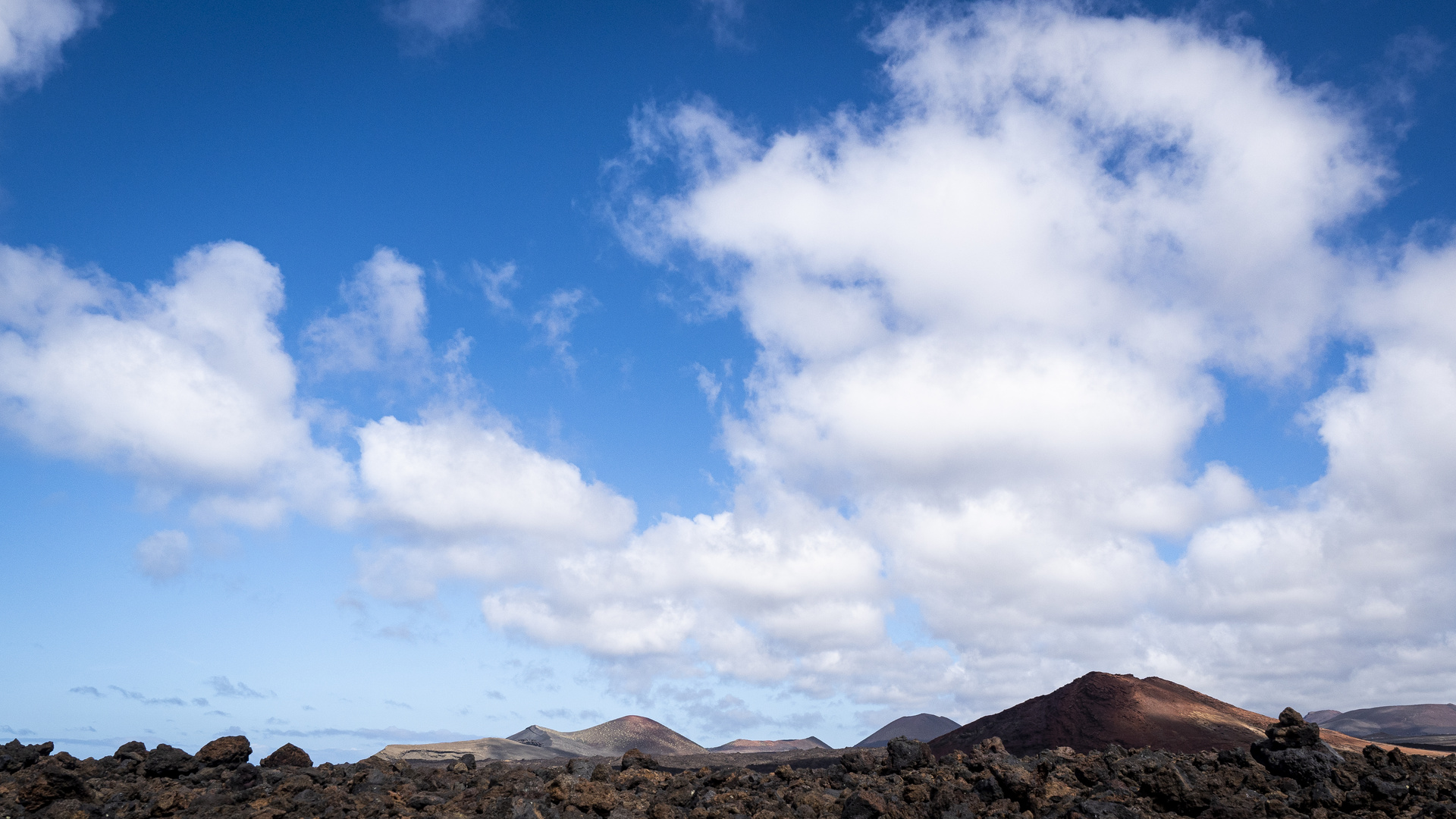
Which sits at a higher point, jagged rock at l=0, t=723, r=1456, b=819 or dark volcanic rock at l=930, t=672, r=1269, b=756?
dark volcanic rock at l=930, t=672, r=1269, b=756

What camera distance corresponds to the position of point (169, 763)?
21.7 m

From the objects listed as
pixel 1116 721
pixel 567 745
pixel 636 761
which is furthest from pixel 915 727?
pixel 636 761

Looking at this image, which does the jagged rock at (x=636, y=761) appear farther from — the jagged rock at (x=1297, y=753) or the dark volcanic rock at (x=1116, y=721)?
the dark volcanic rock at (x=1116, y=721)


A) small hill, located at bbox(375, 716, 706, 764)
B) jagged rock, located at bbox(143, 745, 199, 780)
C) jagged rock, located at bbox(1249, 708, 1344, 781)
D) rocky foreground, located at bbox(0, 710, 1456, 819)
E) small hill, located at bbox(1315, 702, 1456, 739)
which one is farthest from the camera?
small hill, located at bbox(1315, 702, 1456, 739)

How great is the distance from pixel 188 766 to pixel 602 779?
1133 cm

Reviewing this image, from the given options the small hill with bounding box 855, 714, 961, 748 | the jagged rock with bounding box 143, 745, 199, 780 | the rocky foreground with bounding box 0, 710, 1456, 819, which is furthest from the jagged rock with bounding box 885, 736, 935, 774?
the small hill with bounding box 855, 714, 961, 748

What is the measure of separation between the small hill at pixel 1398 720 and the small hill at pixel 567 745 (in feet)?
376

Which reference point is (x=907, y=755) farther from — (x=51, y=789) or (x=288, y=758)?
(x=51, y=789)

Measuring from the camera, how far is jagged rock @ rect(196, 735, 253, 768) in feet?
72.0

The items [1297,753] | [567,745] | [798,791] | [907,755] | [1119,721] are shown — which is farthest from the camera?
[567,745]

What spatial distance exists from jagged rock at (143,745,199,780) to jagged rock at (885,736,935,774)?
57.3ft

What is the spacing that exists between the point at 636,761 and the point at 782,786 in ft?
17.4

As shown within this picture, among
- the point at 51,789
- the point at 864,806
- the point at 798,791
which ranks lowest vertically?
the point at 864,806

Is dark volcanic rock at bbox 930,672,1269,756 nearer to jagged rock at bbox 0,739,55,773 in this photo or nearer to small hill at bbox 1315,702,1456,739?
jagged rock at bbox 0,739,55,773
